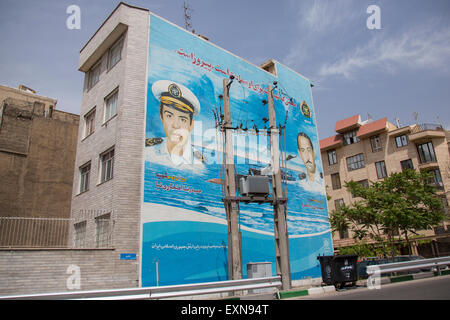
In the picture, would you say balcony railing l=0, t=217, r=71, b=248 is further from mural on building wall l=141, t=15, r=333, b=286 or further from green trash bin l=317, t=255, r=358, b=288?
green trash bin l=317, t=255, r=358, b=288

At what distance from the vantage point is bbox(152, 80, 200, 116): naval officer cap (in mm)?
17641

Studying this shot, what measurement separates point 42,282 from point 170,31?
45.9 ft

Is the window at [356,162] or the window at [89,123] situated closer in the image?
the window at [89,123]

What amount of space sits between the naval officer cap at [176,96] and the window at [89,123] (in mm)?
5174

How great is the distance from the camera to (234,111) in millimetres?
21453

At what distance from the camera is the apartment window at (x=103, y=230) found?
15.4 m

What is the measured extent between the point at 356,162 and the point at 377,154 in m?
2.86

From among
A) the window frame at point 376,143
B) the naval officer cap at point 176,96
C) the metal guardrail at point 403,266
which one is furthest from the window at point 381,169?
the naval officer cap at point 176,96

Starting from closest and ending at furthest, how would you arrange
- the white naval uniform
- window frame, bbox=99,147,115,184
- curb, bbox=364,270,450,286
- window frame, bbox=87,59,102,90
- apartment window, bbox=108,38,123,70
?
1. curb, bbox=364,270,450,286
2. the white naval uniform
3. window frame, bbox=99,147,115,184
4. apartment window, bbox=108,38,123,70
5. window frame, bbox=87,59,102,90

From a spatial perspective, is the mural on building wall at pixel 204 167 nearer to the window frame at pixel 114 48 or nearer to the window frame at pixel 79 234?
the window frame at pixel 114 48

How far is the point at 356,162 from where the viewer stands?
Answer: 137ft

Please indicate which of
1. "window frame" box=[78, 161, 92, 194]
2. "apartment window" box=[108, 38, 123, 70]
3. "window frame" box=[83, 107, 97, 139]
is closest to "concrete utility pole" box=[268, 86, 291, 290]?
"apartment window" box=[108, 38, 123, 70]

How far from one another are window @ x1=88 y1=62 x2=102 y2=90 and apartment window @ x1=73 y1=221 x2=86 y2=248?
863 cm

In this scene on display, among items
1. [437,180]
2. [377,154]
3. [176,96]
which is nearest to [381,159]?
[377,154]
